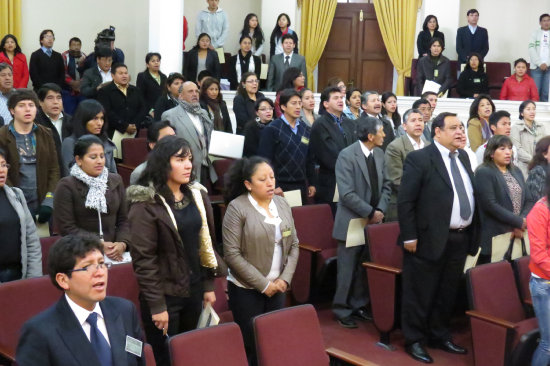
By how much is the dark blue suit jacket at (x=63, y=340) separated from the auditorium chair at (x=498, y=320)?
212 cm

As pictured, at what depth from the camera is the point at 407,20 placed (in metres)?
11.0

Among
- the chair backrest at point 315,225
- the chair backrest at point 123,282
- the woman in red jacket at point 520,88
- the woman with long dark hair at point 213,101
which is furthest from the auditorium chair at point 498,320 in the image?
the woman in red jacket at point 520,88

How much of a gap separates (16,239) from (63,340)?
126 centimetres

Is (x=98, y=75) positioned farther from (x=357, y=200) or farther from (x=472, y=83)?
(x=472, y=83)

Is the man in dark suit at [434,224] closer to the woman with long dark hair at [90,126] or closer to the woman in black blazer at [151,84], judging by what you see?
the woman with long dark hair at [90,126]

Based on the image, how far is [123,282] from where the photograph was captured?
3447 mm

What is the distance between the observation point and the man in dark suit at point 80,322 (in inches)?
87.4

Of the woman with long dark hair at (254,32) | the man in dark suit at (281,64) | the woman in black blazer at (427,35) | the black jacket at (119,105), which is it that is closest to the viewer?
the black jacket at (119,105)

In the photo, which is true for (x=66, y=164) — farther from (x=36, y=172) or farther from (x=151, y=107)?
(x=151, y=107)

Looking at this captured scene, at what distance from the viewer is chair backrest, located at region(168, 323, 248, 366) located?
2764 millimetres

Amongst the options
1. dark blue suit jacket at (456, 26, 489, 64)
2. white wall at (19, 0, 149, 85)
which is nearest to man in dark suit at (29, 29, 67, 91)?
white wall at (19, 0, 149, 85)

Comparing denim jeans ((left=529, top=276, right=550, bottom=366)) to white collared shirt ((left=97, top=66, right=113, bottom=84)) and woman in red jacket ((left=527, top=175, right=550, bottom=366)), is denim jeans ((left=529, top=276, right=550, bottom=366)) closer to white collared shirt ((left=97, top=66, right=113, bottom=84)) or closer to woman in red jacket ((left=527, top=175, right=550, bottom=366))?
woman in red jacket ((left=527, top=175, right=550, bottom=366))

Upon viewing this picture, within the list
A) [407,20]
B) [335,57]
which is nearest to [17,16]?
[335,57]

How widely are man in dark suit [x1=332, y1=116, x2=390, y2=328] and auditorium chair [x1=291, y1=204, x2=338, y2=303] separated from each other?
0.15 m
